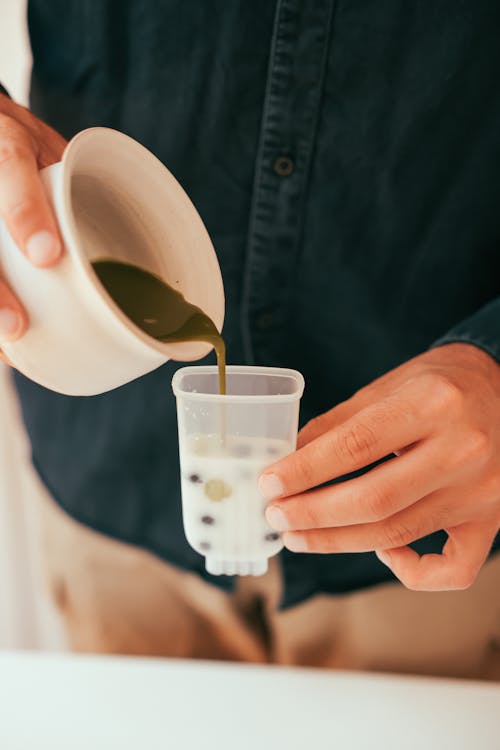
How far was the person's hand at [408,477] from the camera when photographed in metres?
0.46

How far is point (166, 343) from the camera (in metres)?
0.43

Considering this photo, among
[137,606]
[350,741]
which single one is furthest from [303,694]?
[137,606]

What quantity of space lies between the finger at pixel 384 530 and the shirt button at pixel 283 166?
293 mm

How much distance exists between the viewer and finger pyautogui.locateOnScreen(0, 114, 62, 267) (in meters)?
0.36

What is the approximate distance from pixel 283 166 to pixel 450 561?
343 millimetres

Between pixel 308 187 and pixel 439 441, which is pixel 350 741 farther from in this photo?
pixel 308 187

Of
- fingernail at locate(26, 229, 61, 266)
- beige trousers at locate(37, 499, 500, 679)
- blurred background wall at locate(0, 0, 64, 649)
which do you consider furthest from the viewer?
blurred background wall at locate(0, 0, 64, 649)

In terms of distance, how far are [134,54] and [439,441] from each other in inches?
16.7

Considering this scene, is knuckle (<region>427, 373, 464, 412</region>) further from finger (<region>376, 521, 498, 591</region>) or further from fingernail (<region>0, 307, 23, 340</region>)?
fingernail (<region>0, 307, 23, 340</region>)

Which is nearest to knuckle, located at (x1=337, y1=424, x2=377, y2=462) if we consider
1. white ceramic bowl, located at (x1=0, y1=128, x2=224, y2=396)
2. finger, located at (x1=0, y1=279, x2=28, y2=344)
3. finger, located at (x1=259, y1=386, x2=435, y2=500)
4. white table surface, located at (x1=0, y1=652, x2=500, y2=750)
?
finger, located at (x1=259, y1=386, x2=435, y2=500)

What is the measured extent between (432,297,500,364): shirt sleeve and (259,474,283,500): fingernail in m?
0.20

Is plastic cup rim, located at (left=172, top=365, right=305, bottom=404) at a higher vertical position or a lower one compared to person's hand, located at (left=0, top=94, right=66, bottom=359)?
lower

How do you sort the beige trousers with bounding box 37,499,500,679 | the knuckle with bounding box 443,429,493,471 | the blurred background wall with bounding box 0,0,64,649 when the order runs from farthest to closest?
the blurred background wall with bounding box 0,0,64,649
the beige trousers with bounding box 37,499,500,679
the knuckle with bounding box 443,429,493,471

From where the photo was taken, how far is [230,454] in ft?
1.56
